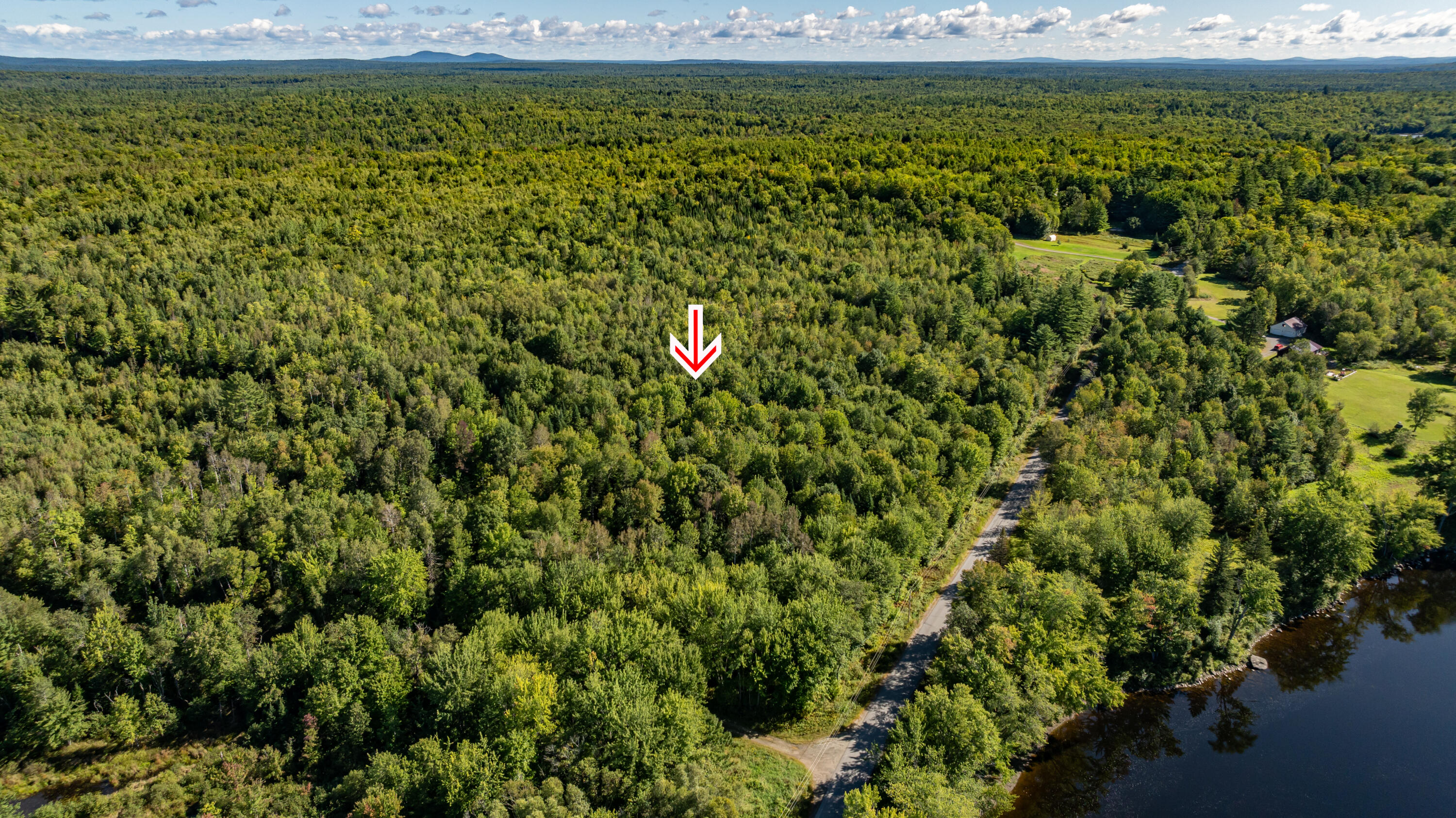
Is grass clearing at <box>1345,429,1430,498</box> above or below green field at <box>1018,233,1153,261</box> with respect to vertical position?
below

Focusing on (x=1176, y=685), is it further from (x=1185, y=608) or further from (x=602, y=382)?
(x=602, y=382)

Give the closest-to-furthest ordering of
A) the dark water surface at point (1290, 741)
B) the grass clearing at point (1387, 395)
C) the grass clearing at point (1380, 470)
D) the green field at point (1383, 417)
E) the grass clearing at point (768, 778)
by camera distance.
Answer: the grass clearing at point (768, 778), the dark water surface at point (1290, 741), the grass clearing at point (1380, 470), the green field at point (1383, 417), the grass clearing at point (1387, 395)

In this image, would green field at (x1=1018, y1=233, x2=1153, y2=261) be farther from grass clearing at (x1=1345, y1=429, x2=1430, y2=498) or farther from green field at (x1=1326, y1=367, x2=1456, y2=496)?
grass clearing at (x1=1345, y1=429, x2=1430, y2=498)

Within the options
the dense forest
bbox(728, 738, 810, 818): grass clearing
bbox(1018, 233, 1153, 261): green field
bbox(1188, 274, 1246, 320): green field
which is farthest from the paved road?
bbox(1018, 233, 1153, 261): green field

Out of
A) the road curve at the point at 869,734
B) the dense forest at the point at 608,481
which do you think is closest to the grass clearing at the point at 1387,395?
the dense forest at the point at 608,481

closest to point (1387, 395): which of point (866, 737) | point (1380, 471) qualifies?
point (1380, 471)

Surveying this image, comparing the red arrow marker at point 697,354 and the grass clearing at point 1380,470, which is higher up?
the red arrow marker at point 697,354

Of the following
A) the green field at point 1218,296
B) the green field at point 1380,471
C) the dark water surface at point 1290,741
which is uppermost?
the green field at point 1218,296

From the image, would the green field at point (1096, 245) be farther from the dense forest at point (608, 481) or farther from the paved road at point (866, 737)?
the paved road at point (866, 737)
